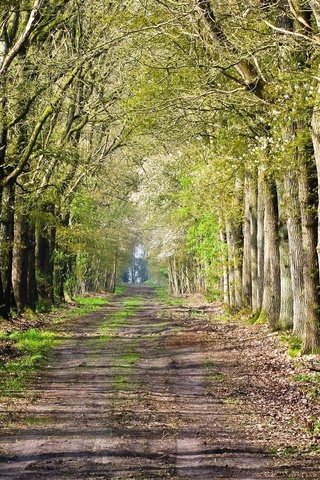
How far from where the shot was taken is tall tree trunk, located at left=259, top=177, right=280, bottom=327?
24.4m

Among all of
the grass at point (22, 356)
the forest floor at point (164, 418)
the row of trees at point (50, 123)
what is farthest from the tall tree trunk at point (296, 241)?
the grass at point (22, 356)

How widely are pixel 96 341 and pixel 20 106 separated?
7784mm

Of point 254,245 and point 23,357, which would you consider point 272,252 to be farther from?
point 23,357

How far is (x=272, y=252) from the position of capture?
A: 24.7 metres

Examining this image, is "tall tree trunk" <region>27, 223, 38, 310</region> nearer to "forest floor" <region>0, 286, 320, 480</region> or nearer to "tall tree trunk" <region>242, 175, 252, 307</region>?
"tall tree trunk" <region>242, 175, 252, 307</region>

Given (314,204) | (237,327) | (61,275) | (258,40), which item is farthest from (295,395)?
(61,275)

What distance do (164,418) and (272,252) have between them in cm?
1354

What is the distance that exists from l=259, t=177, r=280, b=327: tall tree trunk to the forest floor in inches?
156

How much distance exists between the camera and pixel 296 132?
17.1m

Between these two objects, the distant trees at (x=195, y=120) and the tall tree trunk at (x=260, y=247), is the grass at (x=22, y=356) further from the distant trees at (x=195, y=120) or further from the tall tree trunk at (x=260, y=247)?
the tall tree trunk at (x=260, y=247)

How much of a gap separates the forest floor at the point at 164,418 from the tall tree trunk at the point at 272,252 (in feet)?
13.0

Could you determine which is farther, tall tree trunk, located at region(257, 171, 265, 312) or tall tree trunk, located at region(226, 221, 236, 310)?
tall tree trunk, located at region(226, 221, 236, 310)

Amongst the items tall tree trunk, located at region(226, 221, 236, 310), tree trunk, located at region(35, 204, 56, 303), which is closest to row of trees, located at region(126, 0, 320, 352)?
tall tree trunk, located at region(226, 221, 236, 310)

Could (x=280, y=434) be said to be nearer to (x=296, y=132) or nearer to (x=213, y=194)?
(x=296, y=132)
